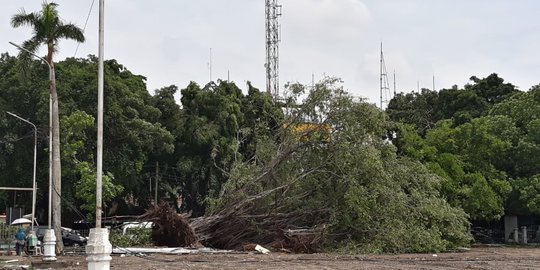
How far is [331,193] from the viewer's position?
30172mm

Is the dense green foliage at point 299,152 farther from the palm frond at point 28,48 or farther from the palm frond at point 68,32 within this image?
the palm frond at point 68,32

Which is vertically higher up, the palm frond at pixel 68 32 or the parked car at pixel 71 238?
the palm frond at pixel 68 32

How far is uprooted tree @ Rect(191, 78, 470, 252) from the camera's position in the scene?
28.9m

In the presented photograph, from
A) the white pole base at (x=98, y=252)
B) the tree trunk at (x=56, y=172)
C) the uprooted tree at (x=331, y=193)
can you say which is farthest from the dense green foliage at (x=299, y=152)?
the white pole base at (x=98, y=252)

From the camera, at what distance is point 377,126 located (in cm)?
3086

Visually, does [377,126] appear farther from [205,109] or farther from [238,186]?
[205,109]

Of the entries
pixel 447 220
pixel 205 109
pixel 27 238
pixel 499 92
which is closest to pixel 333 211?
pixel 447 220

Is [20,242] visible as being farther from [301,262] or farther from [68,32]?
[301,262]

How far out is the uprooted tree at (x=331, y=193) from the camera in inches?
1137

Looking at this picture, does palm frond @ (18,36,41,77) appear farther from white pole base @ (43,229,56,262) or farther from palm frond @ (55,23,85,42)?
white pole base @ (43,229,56,262)

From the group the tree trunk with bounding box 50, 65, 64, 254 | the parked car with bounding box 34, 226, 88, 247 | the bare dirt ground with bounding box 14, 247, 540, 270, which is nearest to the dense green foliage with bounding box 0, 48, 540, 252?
the parked car with bounding box 34, 226, 88, 247

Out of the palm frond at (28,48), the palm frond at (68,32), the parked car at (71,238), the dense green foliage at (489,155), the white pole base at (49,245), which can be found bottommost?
the parked car at (71,238)

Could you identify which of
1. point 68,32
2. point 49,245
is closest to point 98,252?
point 49,245

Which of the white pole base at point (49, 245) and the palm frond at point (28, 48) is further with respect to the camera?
the palm frond at point (28, 48)
